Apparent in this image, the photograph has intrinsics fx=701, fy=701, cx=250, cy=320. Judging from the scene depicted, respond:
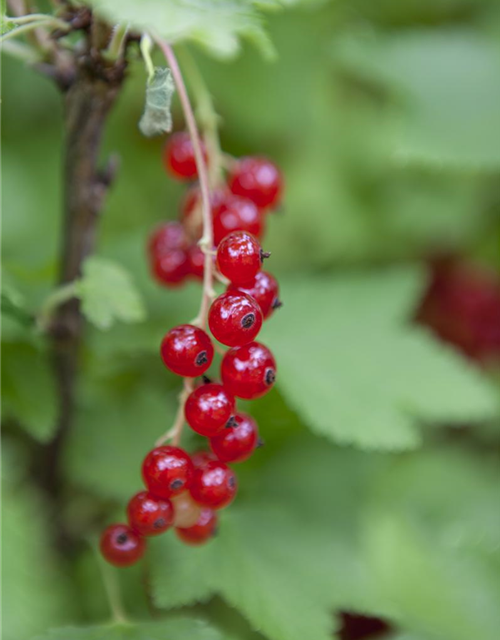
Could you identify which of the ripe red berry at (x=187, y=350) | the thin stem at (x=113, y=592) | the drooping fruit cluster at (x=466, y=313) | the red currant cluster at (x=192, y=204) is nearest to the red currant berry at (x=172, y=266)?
the red currant cluster at (x=192, y=204)

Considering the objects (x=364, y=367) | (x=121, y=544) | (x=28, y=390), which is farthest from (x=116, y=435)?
(x=364, y=367)

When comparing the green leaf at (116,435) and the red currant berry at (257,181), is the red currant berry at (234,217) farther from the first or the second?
the green leaf at (116,435)

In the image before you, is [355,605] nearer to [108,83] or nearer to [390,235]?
[108,83]

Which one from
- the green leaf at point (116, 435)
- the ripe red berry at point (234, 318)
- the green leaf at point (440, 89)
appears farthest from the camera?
the green leaf at point (440, 89)

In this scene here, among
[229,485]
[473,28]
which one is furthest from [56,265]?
[473,28]

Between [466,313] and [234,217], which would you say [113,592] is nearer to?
[234,217]

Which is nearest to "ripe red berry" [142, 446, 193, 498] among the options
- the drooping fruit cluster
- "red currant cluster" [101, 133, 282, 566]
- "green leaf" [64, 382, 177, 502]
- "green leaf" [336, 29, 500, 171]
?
"red currant cluster" [101, 133, 282, 566]
